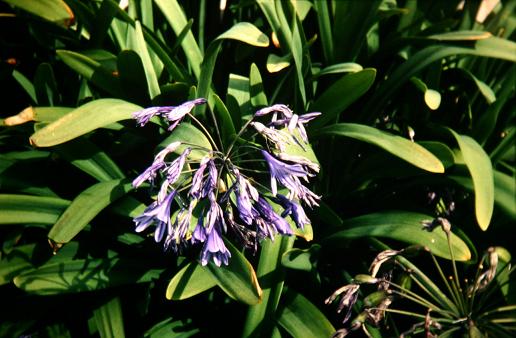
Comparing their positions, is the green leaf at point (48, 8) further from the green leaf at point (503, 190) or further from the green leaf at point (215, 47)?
the green leaf at point (503, 190)

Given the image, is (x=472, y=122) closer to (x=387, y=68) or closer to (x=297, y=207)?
(x=387, y=68)

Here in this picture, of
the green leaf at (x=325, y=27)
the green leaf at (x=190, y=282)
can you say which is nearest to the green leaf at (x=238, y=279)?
the green leaf at (x=190, y=282)

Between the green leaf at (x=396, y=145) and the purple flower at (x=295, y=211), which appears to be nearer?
the purple flower at (x=295, y=211)

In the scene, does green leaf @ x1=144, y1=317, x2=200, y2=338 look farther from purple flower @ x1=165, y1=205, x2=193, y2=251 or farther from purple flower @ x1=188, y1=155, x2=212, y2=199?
purple flower @ x1=188, y1=155, x2=212, y2=199

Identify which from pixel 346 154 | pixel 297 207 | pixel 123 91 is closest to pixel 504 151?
pixel 346 154

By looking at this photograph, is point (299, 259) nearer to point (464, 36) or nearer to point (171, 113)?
point (171, 113)

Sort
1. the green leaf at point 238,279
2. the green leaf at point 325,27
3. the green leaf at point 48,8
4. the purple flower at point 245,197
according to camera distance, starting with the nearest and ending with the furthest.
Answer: the purple flower at point 245,197 < the green leaf at point 238,279 < the green leaf at point 48,8 < the green leaf at point 325,27
